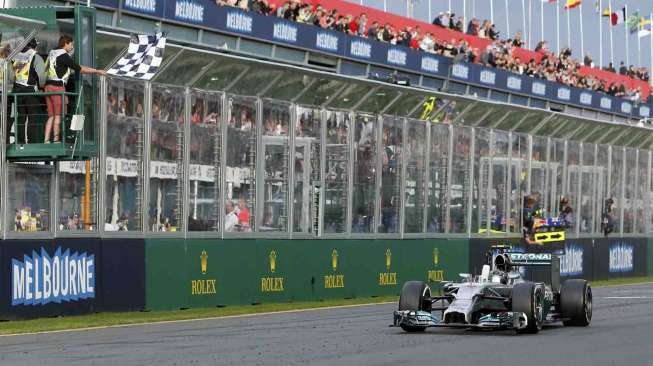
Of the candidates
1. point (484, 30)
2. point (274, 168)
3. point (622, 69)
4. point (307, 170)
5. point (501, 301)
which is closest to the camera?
point (501, 301)

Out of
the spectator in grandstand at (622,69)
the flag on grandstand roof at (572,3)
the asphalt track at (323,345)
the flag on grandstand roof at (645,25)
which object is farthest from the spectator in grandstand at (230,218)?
the flag on grandstand roof at (645,25)

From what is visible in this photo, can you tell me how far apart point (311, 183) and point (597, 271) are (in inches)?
516

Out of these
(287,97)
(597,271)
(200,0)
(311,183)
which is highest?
(200,0)

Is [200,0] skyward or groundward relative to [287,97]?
skyward

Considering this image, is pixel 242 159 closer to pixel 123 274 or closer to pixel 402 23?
pixel 123 274

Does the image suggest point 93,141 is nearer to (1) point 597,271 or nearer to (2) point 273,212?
(2) point 273,212

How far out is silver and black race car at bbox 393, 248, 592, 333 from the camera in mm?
14961

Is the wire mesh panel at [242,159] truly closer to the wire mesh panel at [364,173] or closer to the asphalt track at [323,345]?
the wire mesh panel at [364,173]

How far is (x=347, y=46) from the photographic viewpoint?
118 feet

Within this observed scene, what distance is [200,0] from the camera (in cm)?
2989

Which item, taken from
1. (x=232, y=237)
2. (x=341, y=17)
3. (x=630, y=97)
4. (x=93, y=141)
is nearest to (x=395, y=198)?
(x=232, y=237)

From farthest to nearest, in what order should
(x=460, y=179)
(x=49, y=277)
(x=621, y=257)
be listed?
1. (x=621, y=257)
2. (x=460, y=179)
3. (x=49, y=277)

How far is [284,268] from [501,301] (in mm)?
7669

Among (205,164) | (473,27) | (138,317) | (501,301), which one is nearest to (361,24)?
(473,27)
